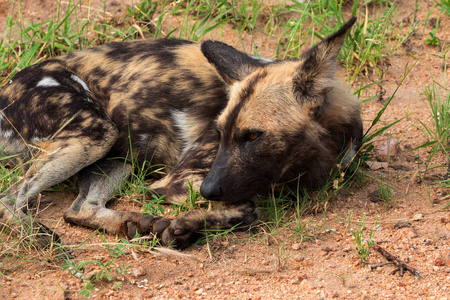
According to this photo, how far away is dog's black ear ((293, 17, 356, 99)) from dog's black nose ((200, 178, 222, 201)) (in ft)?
1.98

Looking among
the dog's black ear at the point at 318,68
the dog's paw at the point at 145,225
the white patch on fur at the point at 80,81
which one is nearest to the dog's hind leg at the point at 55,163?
the white patch on fur at the point at 80,81

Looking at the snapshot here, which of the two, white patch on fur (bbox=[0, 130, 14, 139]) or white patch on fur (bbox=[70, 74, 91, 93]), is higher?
white patch on fur (bbox=[70, 74, 91, 93])

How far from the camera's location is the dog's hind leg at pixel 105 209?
110 inches

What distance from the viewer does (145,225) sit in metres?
2.78

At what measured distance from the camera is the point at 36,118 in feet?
10.9

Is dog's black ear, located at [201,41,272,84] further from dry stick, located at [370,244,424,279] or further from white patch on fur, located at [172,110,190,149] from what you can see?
dry stick, located at [370,244,424,279]

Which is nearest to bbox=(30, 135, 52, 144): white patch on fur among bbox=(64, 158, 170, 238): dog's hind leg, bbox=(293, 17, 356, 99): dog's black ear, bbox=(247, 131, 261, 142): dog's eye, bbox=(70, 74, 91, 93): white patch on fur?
bbox=(64, 158, 170, 238): dog's hind leg

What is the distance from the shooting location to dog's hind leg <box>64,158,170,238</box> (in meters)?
2.80

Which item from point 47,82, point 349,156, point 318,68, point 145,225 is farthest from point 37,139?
point 349,156

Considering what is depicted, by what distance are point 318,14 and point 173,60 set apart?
1.44m

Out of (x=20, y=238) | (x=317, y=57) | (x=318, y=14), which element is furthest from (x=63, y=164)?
(x=318, y=14)

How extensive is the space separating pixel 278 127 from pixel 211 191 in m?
0.44

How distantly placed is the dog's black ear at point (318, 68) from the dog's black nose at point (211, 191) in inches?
23.8

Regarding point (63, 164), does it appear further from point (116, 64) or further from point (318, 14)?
point (318, 14)
